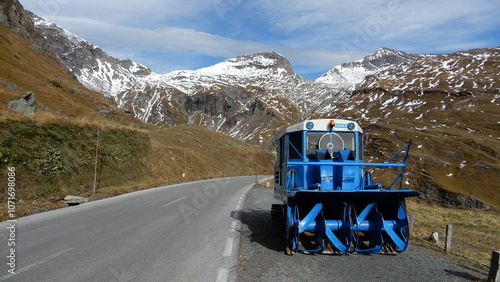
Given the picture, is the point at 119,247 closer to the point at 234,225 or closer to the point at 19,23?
the point at 234,225

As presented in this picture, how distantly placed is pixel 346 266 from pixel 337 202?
1477mm

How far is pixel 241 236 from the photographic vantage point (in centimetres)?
942

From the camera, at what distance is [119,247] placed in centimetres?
763

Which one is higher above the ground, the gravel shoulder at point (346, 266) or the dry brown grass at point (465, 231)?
the gravel shoulder at point (346, 266)

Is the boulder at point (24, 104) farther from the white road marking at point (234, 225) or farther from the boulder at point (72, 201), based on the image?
the white road marking at point (234, 225)

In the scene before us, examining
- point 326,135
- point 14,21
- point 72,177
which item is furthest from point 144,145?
point 14,21

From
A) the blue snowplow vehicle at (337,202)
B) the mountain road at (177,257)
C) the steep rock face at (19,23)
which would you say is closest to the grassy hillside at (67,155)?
the mountain road at (177,257)

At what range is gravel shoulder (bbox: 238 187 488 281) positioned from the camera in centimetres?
608

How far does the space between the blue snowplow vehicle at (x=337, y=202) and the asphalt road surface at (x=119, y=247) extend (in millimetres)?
1872

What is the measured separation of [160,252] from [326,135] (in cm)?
536

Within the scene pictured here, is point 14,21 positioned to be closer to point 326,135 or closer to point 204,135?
point 204,135

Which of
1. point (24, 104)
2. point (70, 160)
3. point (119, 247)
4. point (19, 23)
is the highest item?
point (19, 23)

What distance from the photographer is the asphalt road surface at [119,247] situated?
585 cm

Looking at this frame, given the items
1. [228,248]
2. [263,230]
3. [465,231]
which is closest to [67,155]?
[263,230]
